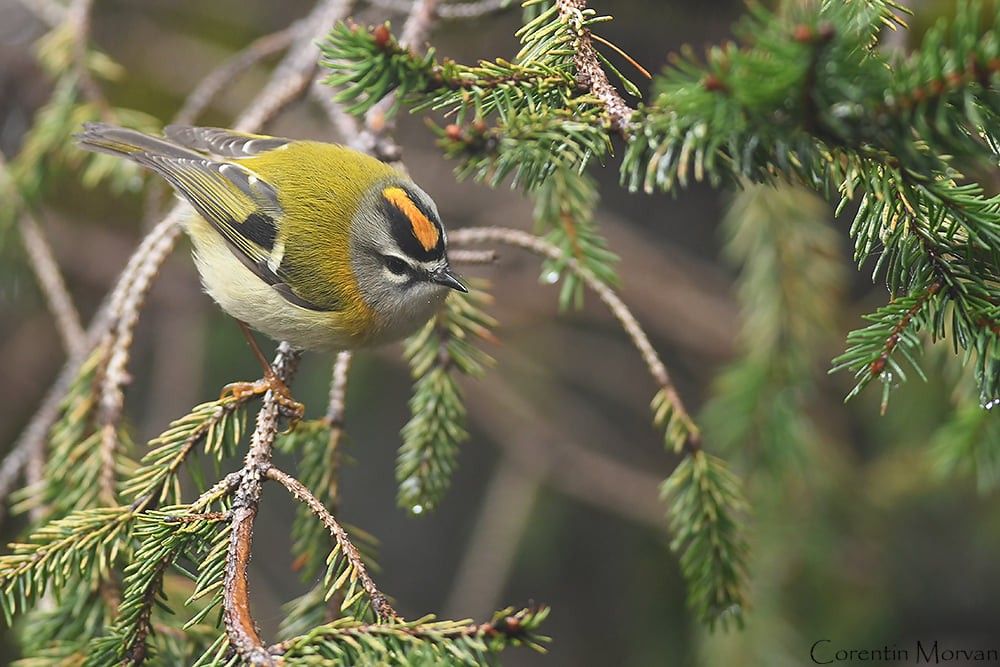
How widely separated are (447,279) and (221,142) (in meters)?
0.77

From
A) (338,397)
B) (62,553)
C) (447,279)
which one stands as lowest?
(62,553)

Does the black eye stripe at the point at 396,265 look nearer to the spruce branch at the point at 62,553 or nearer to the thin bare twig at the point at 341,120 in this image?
the thin bare twig at the point at 341,120

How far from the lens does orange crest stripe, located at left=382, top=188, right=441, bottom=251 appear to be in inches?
79.8

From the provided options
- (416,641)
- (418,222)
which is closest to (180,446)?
(416,641)

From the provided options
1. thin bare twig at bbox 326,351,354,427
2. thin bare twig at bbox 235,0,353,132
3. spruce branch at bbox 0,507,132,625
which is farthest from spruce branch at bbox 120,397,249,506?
thin bare twig at bbox 235,0,353,132

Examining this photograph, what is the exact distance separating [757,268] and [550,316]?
1.07m

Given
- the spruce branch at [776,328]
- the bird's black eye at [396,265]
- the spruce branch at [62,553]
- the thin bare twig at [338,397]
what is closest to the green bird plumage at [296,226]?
the bird's black eye at [396,265]

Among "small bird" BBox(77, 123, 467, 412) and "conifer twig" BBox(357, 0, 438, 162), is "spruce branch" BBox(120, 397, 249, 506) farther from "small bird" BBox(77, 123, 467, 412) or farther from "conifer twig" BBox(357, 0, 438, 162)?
"conifer twig" BBox(357, 0, 438, 162)

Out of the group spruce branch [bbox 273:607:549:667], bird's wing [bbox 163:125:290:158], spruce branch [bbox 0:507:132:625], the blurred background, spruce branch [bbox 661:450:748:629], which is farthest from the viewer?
the blurred background

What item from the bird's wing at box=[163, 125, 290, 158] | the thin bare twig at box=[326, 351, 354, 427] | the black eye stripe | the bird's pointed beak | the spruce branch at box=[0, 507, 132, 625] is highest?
the bird's wing at box=[163, 125, 290, 158]

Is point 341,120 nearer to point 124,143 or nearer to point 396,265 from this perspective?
point 396,265

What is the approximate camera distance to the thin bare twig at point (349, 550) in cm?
110

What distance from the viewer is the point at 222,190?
2.21m

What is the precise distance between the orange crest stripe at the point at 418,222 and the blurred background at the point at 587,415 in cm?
72
